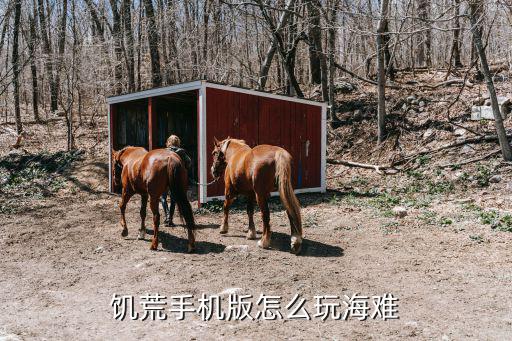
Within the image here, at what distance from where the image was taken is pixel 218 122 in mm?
9258

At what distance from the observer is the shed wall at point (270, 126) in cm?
922

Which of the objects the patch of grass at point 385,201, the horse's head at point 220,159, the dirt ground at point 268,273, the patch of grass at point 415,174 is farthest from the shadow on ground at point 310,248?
the patch of grass at point 415,174

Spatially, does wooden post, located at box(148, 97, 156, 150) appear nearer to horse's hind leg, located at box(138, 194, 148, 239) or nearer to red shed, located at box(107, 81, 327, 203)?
red shed, located at box(107, 81, 327, 203)

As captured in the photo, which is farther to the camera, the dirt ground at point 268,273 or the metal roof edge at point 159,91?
the metal roof edge at point 159,91

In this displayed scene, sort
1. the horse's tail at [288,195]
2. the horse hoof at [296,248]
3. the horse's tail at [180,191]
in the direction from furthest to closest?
1. the horse's tail at [180,191]
2. the horse hoof at [296,248]
3. the horse's tail at [288,195]

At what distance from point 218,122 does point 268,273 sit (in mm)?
4903

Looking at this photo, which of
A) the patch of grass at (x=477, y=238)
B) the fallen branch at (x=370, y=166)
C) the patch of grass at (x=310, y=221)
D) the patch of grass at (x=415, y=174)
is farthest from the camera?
the fallen branch at (x=370, y=166)

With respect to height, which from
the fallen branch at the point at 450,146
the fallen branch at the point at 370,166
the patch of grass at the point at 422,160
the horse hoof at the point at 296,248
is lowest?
the horse hoof at the point at 296,248

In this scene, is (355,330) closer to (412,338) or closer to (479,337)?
(412,338)

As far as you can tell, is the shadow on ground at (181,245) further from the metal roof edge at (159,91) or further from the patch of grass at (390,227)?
the metal roof edge at (159,91)

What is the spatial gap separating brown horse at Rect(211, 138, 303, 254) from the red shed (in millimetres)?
2220

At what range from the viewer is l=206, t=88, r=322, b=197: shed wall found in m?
9.22

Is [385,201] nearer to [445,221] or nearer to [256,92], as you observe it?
[445,221]

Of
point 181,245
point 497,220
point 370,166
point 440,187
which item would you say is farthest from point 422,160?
point 181,245
